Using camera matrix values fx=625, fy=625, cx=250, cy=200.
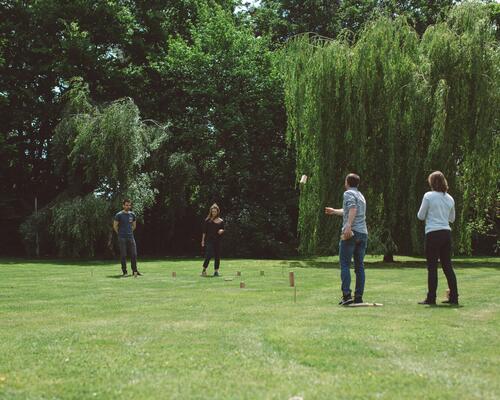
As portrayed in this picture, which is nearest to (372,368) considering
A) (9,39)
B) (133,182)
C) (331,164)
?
(331,164)

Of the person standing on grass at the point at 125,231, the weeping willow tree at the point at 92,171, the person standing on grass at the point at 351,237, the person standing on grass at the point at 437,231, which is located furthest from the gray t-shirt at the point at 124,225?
the weeping willow tree at the point at 92,171

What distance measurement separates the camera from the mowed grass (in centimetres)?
441

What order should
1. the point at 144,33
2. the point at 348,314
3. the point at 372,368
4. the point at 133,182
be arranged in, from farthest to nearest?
1. the point at 144,33
2. the point at 133,182
3. the point at 348,314
4. the point at 372,368

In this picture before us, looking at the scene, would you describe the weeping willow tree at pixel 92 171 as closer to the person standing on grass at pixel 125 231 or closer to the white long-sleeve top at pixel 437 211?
the person standing on grass at pixel 125 231

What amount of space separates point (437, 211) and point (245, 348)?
177 inches

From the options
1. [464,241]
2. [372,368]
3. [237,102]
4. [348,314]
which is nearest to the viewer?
[372,368]

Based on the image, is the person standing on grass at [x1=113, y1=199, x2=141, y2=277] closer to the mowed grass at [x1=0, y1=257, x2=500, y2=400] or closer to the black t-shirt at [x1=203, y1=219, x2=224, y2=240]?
the black t-shirt at [x1=203, y1=219, x2=224, y2=240]

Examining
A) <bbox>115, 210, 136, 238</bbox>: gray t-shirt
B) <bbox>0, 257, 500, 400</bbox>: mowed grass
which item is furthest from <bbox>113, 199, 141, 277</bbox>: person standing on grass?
<bbox>0, 257, 500, 400</bbox>: mowed grass

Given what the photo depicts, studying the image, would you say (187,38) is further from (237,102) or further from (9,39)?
(9,39)

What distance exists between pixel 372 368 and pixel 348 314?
3167mm

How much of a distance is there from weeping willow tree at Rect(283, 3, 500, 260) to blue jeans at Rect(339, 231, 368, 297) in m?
11.9

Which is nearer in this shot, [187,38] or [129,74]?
[129,74]

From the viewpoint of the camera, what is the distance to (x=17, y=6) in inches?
1261

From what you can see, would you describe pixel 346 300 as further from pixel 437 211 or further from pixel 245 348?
pixel 245 348
